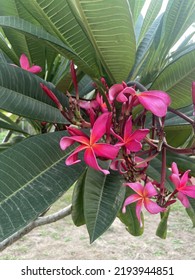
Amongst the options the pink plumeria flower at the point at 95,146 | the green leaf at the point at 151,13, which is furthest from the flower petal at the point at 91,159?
the green leaf at the point at 151,13

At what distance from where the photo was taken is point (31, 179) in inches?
16.5

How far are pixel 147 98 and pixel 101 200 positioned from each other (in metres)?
0.15

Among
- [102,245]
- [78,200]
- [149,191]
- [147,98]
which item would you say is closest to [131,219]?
[78,200]

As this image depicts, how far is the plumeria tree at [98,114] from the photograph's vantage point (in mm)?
413

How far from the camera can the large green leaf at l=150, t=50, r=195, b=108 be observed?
49 cm

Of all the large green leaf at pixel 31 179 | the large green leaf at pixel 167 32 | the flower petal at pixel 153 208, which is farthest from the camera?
the large green leaf at pixel 167 32

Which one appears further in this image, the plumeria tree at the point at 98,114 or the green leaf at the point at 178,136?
the green leaf at the point at 178,136

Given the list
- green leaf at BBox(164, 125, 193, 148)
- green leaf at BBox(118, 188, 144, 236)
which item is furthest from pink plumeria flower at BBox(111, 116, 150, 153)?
green leaf at BBox(118, 188, 144, 236)

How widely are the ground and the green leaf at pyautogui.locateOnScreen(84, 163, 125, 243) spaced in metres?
2.34

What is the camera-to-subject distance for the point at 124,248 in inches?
115

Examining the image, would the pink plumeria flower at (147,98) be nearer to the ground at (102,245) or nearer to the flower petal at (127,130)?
the flower petal at (127,130)

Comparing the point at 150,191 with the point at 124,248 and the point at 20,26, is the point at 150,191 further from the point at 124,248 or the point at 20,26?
the point at 124,248
